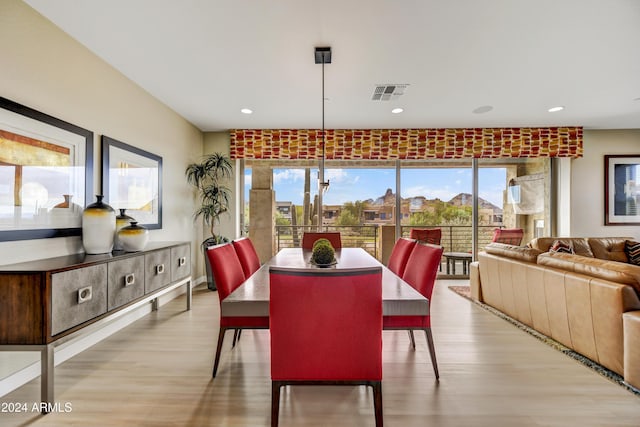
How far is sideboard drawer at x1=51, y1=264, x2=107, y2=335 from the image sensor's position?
5.40 feet

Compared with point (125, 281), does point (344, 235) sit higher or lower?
higher

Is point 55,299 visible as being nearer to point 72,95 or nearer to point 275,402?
point 275,402

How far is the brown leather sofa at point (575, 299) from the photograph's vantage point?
190 centimetres

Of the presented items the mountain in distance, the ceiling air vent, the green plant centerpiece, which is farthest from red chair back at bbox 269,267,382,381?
the mountain in distance

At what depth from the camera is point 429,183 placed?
520cm

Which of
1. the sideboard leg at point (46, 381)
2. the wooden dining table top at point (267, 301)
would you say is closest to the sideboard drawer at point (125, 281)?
the sideboard leg at point (46, 381)

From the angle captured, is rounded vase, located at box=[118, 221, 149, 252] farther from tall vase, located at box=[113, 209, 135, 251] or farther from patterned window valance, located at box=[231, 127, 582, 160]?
patterned window valance, located at box=[231, 127, 582, 160]

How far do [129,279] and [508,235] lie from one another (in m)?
5.39

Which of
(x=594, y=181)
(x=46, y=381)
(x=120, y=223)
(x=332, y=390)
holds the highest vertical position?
(x=594, y=181)

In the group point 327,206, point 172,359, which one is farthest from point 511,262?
point 172,359

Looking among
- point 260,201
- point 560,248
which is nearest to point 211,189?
point 260,201

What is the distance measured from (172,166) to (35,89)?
192 centimetres

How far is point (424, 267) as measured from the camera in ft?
6.91

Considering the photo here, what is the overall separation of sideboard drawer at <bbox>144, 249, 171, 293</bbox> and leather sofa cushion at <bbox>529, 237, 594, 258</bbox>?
4.21 metres
